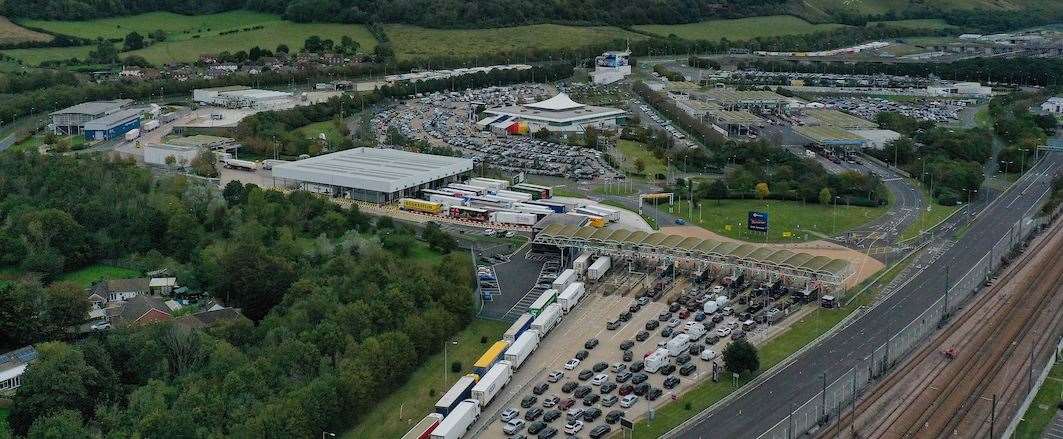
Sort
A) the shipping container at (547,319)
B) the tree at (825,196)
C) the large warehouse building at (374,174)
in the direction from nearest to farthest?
the shipping container at (547,319) < the tree at (825,196) < the large warehouse building at (374,174)

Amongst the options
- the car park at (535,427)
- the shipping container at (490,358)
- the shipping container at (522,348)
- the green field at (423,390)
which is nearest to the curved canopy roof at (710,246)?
the green field at (423,390)

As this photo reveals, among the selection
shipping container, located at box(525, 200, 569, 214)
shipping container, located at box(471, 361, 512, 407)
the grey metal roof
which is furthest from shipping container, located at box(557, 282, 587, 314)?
the grey metal roof

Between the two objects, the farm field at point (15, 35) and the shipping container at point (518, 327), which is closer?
the shipping container at point (518, 327)

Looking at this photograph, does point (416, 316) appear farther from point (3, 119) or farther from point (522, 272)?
point (3, 119)

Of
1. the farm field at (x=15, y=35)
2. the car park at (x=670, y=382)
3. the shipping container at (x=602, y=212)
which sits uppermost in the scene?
the farm field at (x=15, y=35)

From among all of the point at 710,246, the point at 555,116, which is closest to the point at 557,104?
the point at 555,116

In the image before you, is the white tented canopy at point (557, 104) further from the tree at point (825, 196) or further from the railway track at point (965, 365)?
the railway track at point (965, 365)

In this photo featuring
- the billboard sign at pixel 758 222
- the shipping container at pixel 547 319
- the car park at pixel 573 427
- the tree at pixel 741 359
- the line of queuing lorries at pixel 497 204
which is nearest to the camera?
the car park at pixel 573 427

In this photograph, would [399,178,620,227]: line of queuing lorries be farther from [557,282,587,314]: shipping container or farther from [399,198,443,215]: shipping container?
[557,282,587,314]: shipping container

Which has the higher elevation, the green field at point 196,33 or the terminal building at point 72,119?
the green field at point 196,33
